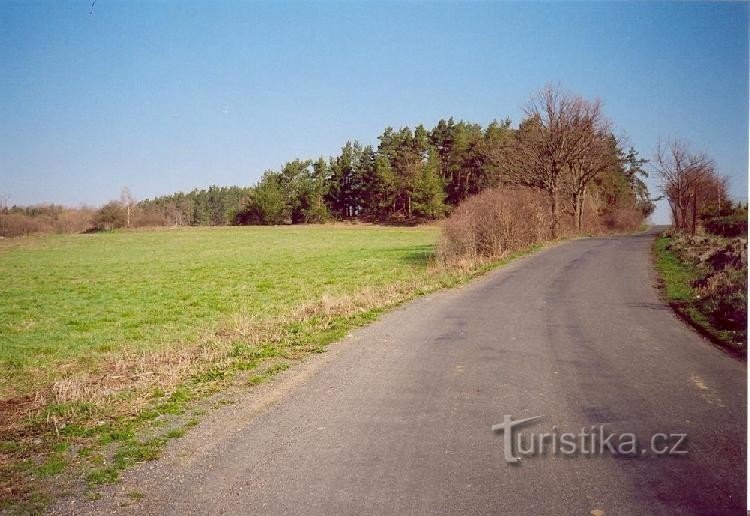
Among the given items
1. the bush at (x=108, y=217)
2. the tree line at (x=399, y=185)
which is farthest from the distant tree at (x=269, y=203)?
the bush at (x=108, y=217)

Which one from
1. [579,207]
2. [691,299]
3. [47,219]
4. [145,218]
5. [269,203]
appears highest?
[269,203]

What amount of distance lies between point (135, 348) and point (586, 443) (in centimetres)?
1014

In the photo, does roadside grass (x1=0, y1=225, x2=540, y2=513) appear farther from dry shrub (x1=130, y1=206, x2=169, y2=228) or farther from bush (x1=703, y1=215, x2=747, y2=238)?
dry shrub (x1=130, y1=206, x2=169, y2=228)

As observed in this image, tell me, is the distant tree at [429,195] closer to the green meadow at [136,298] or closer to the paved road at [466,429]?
the green meadow at [136,298]

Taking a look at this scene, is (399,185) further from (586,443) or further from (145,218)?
(586,443)

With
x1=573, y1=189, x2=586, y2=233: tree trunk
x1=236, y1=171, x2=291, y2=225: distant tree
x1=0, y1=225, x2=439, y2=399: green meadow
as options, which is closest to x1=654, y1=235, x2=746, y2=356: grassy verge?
x1=0, y1=225, x2=439, y2=399: green meadow

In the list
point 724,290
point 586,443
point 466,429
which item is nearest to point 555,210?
point 724,290

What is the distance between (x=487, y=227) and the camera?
2377 centimetres

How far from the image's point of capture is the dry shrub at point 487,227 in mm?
22766

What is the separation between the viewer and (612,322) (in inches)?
390

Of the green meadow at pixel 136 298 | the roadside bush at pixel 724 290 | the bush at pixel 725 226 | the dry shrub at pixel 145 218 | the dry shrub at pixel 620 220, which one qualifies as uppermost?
the dry shrub at pixel 145 218

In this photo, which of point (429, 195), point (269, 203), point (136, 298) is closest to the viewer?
→ point (136, 298)

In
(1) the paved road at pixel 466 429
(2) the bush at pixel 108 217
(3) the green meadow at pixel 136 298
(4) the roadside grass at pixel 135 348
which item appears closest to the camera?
(1) the paved road at pixel 466 429

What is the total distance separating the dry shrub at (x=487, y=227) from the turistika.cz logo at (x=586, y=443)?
1649 cm
